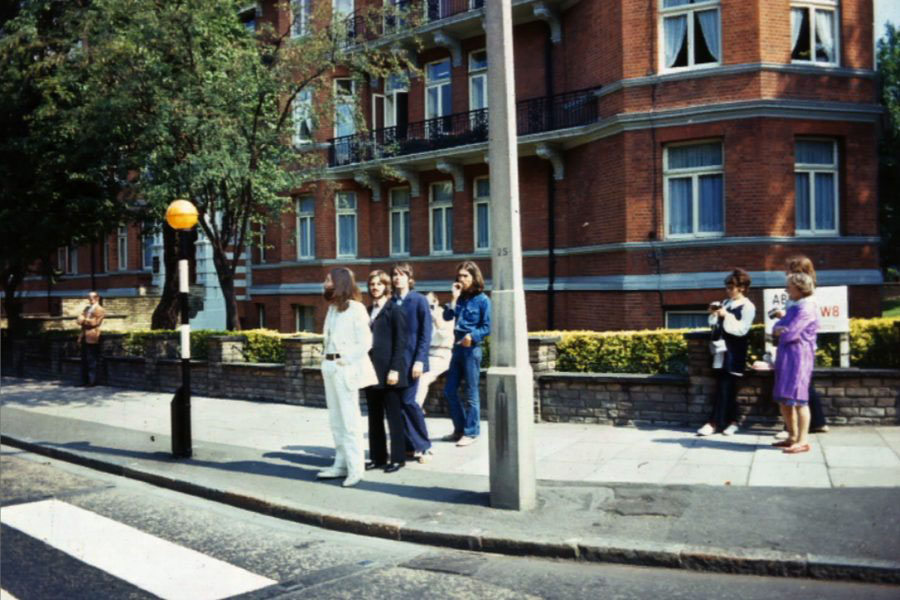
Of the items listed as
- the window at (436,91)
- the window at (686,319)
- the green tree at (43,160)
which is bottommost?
the window at (686,319)

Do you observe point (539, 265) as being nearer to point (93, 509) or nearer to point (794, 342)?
point (794, 342)

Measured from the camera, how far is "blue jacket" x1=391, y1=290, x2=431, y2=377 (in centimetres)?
881

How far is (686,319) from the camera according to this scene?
17.2 m

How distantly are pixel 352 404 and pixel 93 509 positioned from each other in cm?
265

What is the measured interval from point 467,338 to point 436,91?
1549 centimetres

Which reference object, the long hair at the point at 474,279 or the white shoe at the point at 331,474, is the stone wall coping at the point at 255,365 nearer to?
the long hair at the point at 474,279

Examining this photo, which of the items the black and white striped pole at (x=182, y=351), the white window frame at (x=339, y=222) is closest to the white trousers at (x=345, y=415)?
the black and white striped pole at (x=182, y=351)

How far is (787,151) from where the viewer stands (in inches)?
648

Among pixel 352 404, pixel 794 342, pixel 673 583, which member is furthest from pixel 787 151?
pixel 673 583

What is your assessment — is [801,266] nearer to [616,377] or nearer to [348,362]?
[616,377]

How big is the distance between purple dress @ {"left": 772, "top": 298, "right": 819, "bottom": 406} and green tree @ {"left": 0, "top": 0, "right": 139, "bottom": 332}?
13.4 m

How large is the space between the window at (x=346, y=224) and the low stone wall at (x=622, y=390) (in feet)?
34.9

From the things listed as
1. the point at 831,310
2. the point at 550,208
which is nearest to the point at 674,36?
the point at 550,208

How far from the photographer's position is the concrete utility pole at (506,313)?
22.6ft
